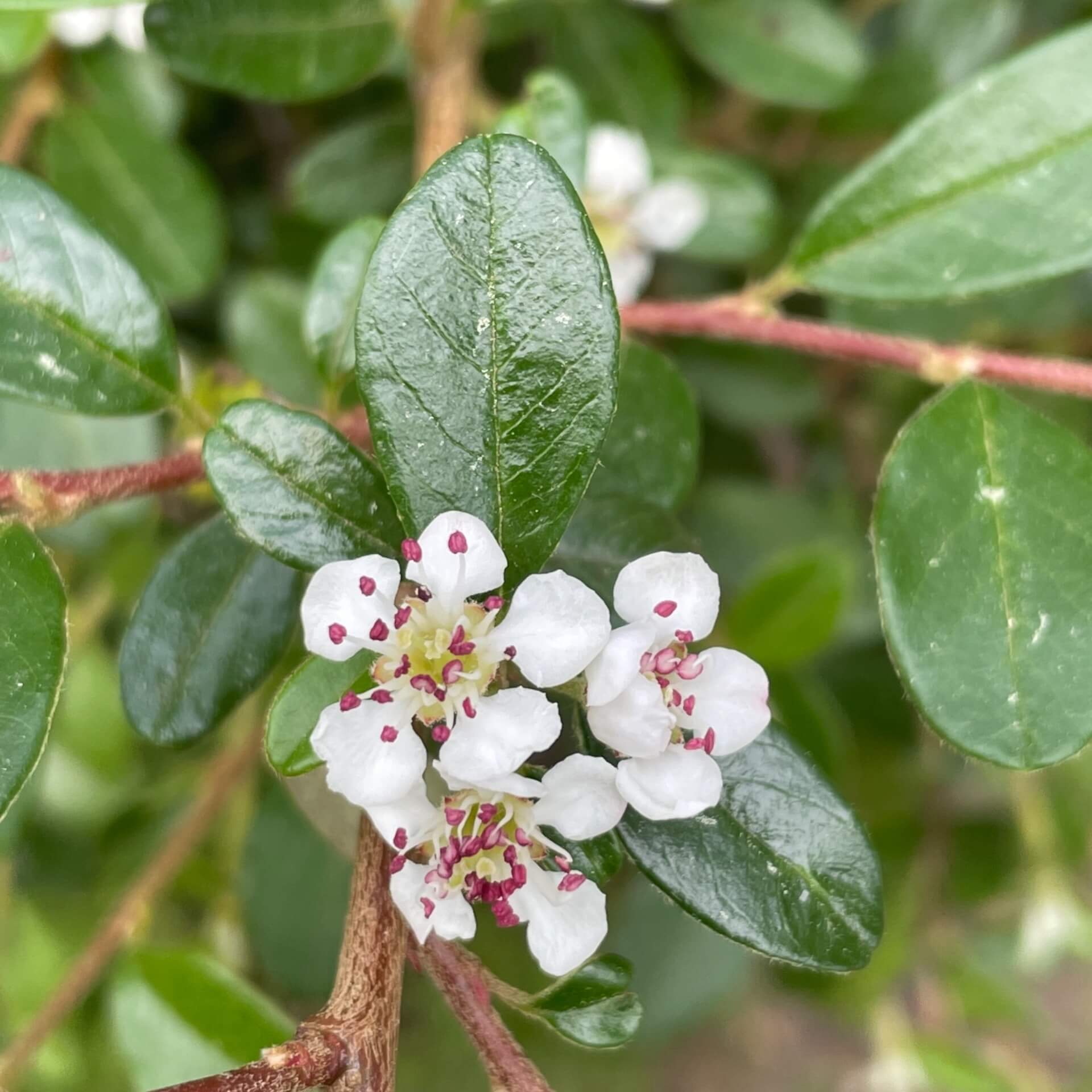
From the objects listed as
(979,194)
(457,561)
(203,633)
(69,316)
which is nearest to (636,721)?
(457,561)

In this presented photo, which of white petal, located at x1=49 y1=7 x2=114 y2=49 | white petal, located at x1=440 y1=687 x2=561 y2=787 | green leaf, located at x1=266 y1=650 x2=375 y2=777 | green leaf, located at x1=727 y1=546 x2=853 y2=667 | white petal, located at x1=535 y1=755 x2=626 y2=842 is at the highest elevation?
white petal, located at x1=49 y1=7 x2=114 y2=49

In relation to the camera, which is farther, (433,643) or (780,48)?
(780,48)

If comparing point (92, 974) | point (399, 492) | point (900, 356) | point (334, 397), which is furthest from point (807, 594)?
point (92, 974)

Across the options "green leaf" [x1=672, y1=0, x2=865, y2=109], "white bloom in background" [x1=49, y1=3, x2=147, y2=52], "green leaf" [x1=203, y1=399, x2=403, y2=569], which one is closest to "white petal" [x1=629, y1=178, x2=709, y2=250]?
"green leaf" [x1=672, y1=0, x2=865, y2=109]

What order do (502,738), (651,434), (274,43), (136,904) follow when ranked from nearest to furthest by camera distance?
(502,738) < (651,434) < (274,43) < (136,904)

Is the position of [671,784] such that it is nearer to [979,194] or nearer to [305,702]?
[305,702]

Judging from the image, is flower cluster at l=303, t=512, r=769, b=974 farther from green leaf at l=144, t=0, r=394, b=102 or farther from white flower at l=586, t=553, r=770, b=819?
green leaf at l=144, t=0, r=394, b=102

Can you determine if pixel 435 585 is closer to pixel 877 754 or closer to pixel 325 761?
pixel 325 761
